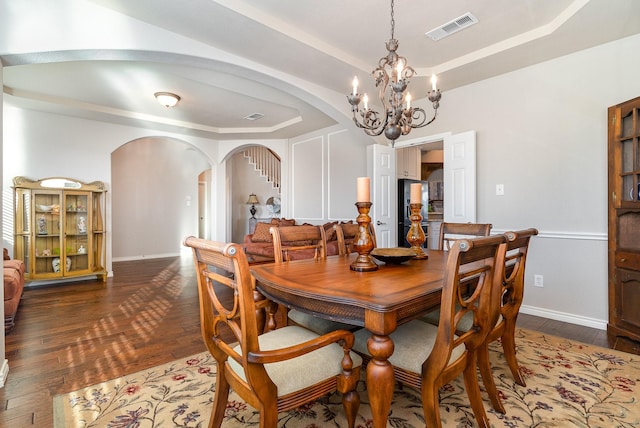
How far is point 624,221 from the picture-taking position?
102 inches

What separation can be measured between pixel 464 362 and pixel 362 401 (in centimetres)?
66

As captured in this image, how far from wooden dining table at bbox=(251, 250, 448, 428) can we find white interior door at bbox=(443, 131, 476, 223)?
92.0 inches

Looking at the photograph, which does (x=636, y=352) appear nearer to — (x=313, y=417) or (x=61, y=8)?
(x=313, y=417)

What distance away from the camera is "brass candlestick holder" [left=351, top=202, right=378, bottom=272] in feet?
5.04

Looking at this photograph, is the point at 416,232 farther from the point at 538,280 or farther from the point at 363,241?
the point at 538,280

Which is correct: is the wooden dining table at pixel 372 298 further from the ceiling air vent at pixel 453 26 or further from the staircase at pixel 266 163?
the staircase at pixel 266 163

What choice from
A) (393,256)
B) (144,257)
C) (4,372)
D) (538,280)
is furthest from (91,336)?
(144,257)

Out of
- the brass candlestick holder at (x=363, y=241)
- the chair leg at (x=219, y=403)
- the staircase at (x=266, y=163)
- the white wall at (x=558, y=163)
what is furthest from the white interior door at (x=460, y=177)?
the staircase at (x=266, y=163)

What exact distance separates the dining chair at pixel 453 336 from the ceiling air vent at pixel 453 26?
222 cm

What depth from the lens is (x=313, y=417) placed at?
1593 millimetres

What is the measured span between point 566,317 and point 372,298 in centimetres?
303

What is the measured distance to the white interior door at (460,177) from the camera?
3607 millimetres

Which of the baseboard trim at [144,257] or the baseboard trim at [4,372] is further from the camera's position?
the baseboard trim at [144,257]

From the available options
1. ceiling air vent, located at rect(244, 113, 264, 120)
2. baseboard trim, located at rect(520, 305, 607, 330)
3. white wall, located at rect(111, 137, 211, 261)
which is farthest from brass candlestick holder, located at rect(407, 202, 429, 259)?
white wall, located at rect(111, 137, 211, 261)
